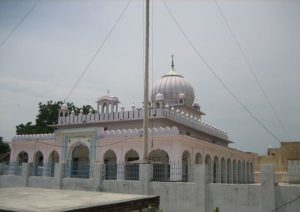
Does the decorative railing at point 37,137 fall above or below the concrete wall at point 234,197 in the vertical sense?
above

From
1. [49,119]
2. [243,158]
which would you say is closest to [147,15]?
[243,158]

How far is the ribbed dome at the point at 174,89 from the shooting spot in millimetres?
28672

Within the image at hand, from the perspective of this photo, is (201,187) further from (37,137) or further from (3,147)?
(3,147)

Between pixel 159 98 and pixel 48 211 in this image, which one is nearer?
pixel 48 211

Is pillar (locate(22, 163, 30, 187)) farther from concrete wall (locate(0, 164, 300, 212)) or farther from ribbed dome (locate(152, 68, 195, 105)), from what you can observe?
ribbed dome (locate(152, 68, 195, 105))

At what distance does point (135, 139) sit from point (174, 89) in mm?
9529

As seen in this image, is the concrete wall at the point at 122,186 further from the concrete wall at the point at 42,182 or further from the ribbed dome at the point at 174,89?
the ribbed dome at the point at 174,89

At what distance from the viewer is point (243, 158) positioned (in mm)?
32219

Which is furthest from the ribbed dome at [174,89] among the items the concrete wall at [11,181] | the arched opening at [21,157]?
the concrete wall at [11,181]

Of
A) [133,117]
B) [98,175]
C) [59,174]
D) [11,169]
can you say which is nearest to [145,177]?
[98,175]

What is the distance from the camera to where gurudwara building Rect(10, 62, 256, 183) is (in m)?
19.5

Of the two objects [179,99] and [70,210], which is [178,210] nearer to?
[70,210]

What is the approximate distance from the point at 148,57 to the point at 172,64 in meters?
16.3

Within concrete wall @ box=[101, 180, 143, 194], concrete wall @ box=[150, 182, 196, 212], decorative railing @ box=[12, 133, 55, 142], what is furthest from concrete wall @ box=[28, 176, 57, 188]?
decorative railing @ box=[12, 133, 55, 142]
